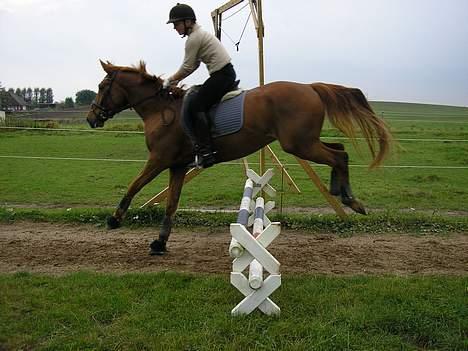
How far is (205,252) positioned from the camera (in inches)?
233

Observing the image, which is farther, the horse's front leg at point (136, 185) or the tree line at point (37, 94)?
the tree line at point (37, 94)

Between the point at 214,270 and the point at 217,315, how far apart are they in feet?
4.31

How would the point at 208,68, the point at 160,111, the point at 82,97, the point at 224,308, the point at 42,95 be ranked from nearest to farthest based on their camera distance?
the point at 224,308 → the point at 208,68 → the point at 160,111 → the point at 82,97 → the point at 42,95

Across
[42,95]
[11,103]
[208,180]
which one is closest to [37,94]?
[42,95]

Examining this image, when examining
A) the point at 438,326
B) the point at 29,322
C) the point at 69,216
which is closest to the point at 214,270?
the point at 29,322

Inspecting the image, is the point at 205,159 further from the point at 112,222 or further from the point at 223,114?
the point at 112,222

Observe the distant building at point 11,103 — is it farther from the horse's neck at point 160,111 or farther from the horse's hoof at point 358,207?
the horse's hoof at point 358,207

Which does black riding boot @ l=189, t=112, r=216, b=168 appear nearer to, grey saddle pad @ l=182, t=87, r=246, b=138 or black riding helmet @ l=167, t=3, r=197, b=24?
grey saddle pad @ l=182, t=87, r=246, b=138

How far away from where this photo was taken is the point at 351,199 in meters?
5.05

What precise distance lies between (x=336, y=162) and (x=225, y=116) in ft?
4.41

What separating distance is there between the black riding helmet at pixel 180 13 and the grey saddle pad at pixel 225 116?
0.79 metres

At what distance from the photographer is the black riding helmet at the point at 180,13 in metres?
5.07

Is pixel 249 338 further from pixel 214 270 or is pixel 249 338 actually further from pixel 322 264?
pixel 322 264

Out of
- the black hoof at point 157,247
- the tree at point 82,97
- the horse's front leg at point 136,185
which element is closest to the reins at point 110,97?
the horse's front leg at point 136,185
